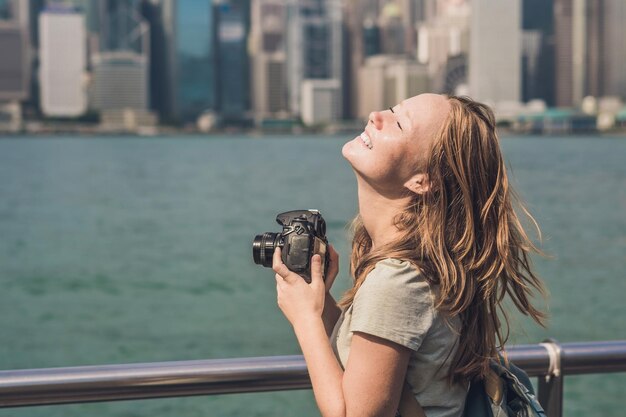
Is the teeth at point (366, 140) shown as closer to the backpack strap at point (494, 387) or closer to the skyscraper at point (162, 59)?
the backpack strap at point (494, 387)

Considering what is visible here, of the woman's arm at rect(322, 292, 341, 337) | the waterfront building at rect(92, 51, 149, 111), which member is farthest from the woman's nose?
the waterfront building at rect(92, 51, 149, 111)

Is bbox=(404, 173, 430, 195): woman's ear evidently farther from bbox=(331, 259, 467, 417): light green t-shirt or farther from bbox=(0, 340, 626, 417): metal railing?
bbox=(0, 340, 626, 417): metal railing

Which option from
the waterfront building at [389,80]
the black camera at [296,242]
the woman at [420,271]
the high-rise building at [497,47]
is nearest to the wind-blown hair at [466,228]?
the woman at [420,271]

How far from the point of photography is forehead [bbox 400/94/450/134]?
190 cm

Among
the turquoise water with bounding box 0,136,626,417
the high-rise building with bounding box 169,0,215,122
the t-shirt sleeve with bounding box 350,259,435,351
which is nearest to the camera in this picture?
the t-shirt sleeve with bounding box 350,259,435,351

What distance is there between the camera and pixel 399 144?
6.22 ft

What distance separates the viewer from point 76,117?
144250 mm

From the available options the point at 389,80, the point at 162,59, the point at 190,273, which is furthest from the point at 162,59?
the point at 190,273

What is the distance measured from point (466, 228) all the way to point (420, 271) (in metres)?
0.14

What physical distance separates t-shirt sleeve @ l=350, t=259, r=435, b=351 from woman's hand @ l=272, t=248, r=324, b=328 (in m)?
0.09

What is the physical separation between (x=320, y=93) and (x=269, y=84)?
59.0 feet

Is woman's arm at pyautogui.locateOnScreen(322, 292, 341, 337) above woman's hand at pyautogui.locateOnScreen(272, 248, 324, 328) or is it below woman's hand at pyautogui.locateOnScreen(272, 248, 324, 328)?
below

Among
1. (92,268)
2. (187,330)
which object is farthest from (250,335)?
(92,268)

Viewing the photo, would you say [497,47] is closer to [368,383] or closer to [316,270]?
A: [316,270]
